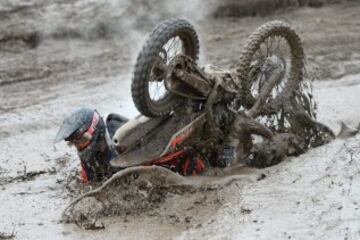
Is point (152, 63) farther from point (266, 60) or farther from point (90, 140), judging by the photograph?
point (266, 60)

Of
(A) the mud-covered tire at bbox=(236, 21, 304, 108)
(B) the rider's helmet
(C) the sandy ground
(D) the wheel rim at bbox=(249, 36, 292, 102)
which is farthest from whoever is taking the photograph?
(D) the wheel rim at bbox=(249, 36, 292, 102)

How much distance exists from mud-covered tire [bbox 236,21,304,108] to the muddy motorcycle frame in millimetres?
10

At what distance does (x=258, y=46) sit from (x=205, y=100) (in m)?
0.87

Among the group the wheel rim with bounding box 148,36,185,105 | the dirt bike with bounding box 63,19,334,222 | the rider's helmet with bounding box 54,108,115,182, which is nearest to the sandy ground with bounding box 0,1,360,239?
the dirt bike with bounding box 63,19,334,222

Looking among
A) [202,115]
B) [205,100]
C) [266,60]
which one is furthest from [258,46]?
[202,115]

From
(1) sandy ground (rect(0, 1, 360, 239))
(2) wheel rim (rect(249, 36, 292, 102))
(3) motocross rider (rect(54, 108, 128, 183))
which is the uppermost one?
(2) wheel rim (rect(249, 36, 292, 102))

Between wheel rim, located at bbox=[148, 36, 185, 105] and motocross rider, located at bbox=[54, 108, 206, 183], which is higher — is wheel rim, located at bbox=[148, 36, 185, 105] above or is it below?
above

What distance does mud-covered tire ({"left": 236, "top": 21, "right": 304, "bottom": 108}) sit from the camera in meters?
7.18

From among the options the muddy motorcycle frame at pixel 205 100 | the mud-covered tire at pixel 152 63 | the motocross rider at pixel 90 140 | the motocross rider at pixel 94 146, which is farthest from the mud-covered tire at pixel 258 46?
the motocross rider at pixel 90 140

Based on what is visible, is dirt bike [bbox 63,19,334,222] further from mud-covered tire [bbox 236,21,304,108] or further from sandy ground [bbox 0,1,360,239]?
sandy ground [bbox 0,1,360,239]

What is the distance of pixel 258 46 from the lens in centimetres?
730

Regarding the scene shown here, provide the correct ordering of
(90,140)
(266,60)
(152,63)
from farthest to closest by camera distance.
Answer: (266,60), (90,140), (152,63)

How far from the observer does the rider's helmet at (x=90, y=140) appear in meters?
6.34

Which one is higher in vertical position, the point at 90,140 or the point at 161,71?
the point at 161,71
